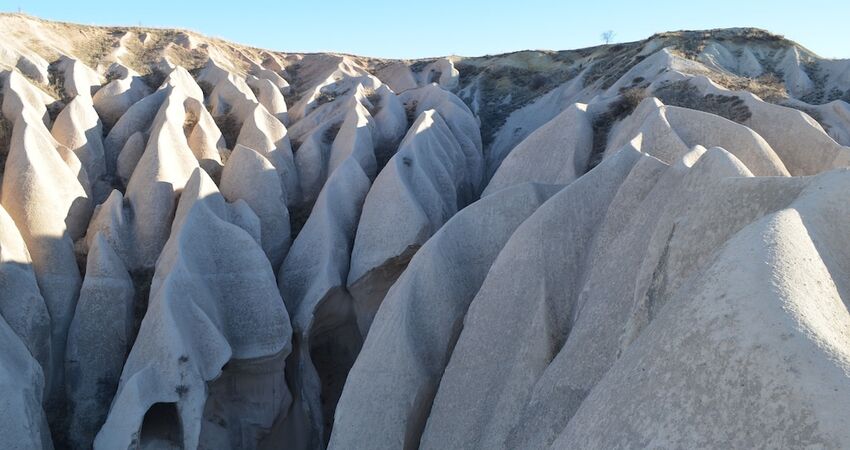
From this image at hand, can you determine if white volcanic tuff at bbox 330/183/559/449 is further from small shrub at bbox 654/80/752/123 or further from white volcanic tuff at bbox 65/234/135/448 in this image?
white volcanic tuff at bbox 65/234/135/448

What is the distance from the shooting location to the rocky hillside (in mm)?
3389

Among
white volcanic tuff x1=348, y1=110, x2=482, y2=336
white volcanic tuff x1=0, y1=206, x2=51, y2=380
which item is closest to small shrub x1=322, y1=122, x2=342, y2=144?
white volcanic tuff x1=348, y1=110, x2=482, y2=336

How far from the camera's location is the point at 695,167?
5.83m

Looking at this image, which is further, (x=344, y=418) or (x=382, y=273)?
(x=382, y=273)

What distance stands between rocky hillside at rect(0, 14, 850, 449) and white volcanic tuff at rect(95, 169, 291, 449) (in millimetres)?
38

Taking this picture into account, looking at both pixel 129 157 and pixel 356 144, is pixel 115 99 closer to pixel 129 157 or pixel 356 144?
pixel 129 157

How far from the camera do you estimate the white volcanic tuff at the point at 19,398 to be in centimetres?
→ 701

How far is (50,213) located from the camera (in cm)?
1061

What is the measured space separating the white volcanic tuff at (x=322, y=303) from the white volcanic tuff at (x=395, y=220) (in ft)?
1.16

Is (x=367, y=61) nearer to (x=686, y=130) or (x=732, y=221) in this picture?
(x=686, y=130)

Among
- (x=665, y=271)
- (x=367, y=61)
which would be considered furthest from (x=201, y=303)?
(x=367, y=61)

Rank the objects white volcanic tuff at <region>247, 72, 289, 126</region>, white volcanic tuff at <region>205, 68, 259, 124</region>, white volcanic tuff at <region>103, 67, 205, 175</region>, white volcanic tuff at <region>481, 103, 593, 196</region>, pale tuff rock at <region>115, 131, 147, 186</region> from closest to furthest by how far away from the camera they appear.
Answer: white volcanic tuff at <region>481, 103, 593, 196</region>, pale tuff rock at <region>115, 131, 147, 186</region>, white volcanic tuff at <region>103, 67, 205, 175</region>, white volcanic tuff at <region>205, 68, 259, 124</region>, white volcanic tuff at <region>247, 72, 289, 126</region>

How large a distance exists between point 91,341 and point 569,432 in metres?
8.55

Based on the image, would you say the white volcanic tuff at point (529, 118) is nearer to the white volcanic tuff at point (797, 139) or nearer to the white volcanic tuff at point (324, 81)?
the white volcanic tuff at point (324, 81)
